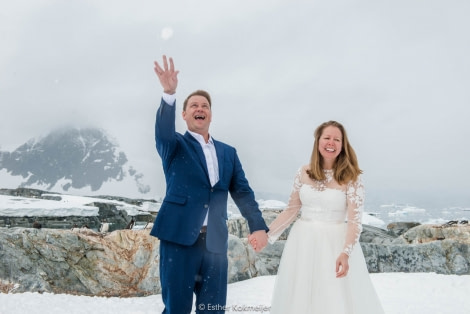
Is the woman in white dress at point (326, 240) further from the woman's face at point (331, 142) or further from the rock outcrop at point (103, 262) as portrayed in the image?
the rock outcrop at point (103, 262)

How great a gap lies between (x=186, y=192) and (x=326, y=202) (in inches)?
56.0

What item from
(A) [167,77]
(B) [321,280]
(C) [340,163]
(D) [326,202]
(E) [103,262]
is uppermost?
(A) [167,77]

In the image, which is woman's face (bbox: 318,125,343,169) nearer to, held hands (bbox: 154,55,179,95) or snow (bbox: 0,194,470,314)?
held hands (bbox: 154,55,179,95)

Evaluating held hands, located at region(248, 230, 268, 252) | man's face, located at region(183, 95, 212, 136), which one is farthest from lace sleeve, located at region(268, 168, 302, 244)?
man's face, located at region(183, 95, 212, 136)

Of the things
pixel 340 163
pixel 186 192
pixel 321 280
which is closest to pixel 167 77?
pixel 186 192

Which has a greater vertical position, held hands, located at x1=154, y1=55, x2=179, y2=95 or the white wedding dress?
held hands, located at x1=154, y1=55, x2=179, y2=95

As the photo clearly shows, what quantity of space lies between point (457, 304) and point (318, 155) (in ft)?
14.5

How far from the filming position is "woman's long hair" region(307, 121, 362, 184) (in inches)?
132

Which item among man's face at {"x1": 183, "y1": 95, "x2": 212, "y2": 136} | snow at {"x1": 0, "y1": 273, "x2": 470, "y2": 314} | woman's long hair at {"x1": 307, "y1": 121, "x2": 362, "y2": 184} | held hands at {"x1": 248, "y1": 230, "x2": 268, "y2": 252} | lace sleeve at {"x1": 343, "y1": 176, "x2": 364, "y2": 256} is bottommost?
snow at {"x1": 0, "y1": 273, "x2": 470, "y2": 314}

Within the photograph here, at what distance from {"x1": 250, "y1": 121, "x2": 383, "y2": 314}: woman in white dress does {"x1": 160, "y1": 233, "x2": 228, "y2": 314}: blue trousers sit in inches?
40.0

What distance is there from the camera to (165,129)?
2.64 m

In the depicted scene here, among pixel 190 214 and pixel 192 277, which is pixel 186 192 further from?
pixel 192 277

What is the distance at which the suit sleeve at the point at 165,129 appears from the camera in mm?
2588

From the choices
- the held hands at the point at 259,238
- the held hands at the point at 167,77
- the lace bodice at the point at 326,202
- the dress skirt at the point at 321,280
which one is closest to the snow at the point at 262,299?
the dress skirt at the point at 321,280
